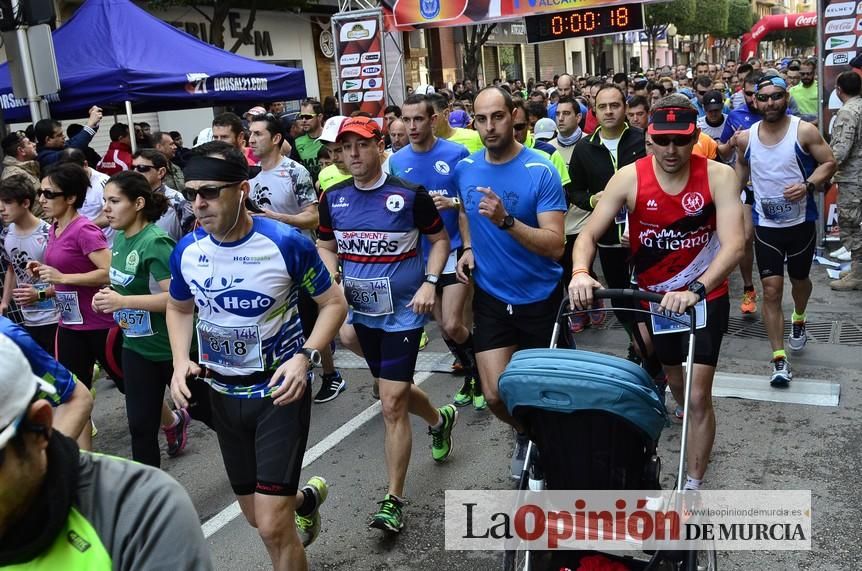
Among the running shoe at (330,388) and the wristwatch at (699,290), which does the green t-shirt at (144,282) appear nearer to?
the running shoe at (330,388)

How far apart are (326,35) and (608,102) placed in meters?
23.5

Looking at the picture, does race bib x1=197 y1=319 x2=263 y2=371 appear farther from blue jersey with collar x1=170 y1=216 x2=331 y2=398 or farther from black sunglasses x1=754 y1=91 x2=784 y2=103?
black sunglasses x1=754 y1=91 x2=784 y2=103

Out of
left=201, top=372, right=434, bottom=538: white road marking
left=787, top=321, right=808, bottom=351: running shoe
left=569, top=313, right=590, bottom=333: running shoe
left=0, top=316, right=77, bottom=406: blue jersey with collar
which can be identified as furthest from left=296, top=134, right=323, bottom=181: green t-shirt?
left=0, top=316, right=77, bottom=406: blue jersey with collar

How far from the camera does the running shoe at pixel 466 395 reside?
638 cm

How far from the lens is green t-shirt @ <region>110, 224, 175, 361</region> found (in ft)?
15.1

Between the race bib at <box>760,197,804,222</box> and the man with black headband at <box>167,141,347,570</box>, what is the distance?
13.5 feet

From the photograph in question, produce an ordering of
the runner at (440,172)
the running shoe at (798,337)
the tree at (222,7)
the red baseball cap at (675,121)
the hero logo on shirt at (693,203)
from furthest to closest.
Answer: the tree at (222,7), the running shoe at (798,337), the runner at (440,172), the hero logo on shirt at (693,203), the red baseball cap at (675,121)

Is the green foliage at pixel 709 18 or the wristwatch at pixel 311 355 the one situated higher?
the wristwatch at pixel 311 355

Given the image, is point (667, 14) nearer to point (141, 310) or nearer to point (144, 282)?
point (144, 282)

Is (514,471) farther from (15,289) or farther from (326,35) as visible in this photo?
(326,35)

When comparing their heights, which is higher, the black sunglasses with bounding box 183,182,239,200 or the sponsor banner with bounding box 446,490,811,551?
the black sunglasses with bounding box 183,182,239,200

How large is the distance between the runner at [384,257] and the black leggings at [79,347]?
149 cm

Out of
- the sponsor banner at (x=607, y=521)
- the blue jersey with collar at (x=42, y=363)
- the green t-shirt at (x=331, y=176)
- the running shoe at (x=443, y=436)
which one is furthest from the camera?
the green t-shirt at (x=331, y=176)

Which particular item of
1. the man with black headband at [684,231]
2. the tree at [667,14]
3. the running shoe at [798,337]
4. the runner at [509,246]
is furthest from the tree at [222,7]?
the tree at [667,14]
